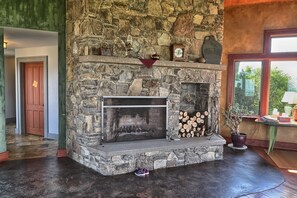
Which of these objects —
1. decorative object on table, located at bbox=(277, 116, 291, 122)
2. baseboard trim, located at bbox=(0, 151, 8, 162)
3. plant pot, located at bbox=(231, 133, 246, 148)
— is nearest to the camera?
baseboard trim, located at bbox=(0, 151, 8, 162)

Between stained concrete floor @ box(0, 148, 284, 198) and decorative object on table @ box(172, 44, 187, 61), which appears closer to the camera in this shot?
stained concrete floor @ box(0, 148, 284, 198)

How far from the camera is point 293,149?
20.2ft

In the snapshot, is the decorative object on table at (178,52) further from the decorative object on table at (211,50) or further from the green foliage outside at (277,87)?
the green foliage outside at (277,87)

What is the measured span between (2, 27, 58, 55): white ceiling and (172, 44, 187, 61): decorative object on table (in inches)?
91.1

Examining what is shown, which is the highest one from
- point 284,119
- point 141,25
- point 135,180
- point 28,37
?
point 141,25

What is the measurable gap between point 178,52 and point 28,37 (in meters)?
3.14

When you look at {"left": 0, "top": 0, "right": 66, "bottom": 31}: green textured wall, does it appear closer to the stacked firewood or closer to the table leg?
the stacked firewood

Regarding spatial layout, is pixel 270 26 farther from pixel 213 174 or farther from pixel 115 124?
pixel 115 124

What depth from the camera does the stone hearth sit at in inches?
173

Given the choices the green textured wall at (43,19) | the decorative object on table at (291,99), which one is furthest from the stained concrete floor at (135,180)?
the decorative object on table at (291,99)

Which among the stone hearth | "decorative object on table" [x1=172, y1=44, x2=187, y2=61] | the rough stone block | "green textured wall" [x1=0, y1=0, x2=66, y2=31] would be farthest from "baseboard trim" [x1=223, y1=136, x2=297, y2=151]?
"green textured wall" [x1=0, y1=0, x2=66, y2=31]

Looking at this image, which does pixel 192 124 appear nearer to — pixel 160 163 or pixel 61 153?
pixel 160 163

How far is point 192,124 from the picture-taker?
5.48m

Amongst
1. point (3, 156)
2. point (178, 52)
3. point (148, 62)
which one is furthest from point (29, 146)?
point (178, 52)
